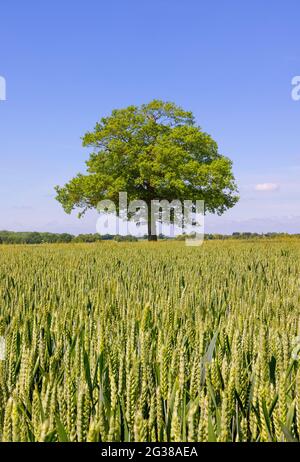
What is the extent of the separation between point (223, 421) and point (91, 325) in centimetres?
143

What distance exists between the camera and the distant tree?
Result: 30.2m

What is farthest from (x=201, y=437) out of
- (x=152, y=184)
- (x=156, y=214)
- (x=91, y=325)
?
(x=156, y=214)

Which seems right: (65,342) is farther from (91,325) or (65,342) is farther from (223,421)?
(223,421)

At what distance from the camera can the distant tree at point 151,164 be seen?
3023 centimetres

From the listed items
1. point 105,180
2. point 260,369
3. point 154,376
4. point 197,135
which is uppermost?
point 197,135

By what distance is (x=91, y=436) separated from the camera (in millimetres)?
975

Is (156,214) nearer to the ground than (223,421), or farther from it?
farther from it

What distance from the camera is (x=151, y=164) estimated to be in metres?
30.1

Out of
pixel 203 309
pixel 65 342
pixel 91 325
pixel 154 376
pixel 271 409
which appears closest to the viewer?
pixel 271 409

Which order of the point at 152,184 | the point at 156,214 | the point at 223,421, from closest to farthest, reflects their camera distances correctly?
1. the point at 223,421
2. the point at 152,184
3. the point at 156,214

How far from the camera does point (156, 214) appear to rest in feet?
107
